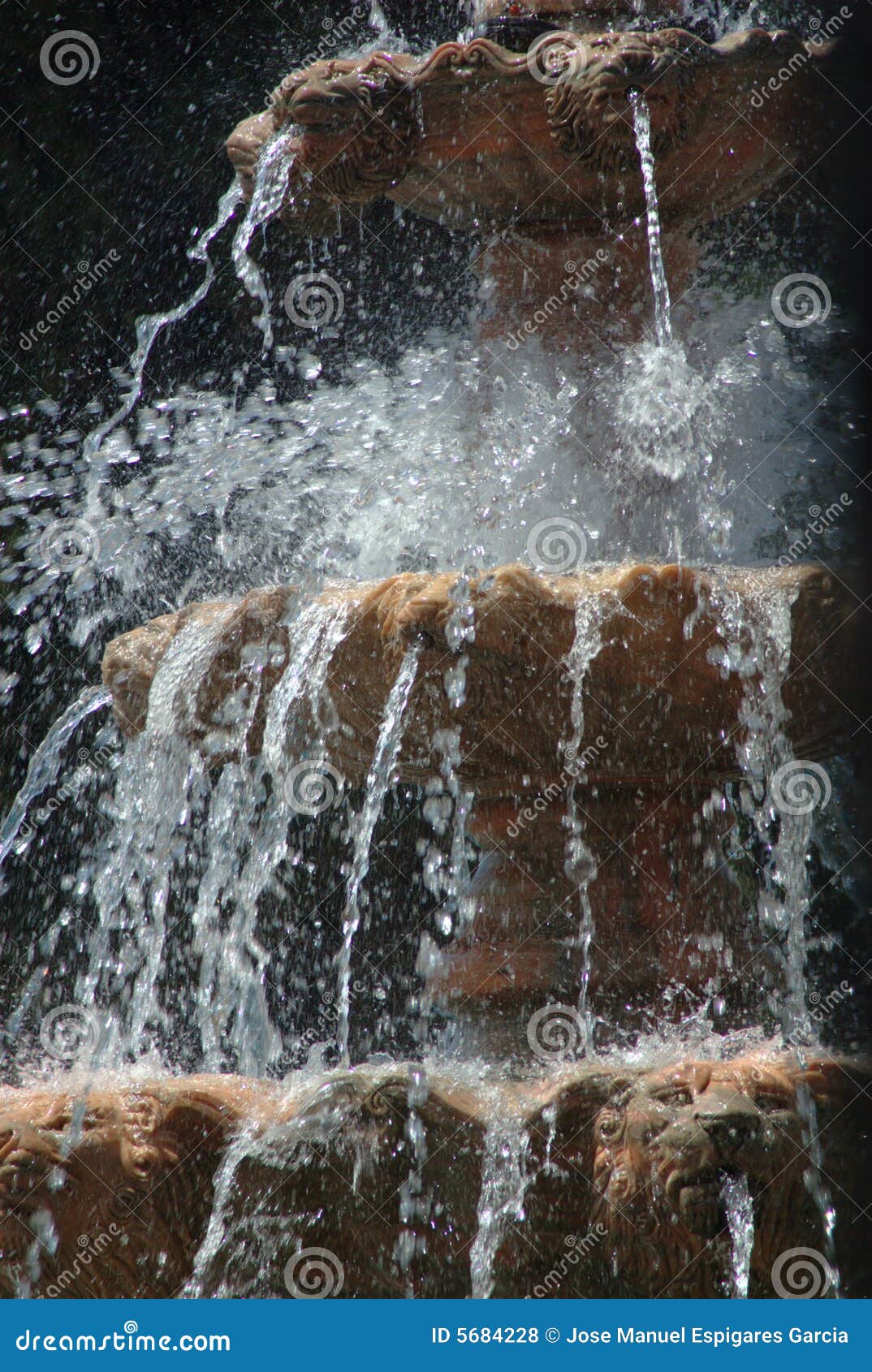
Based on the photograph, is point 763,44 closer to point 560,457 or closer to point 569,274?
point 569,274

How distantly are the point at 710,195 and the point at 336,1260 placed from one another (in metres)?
3.02

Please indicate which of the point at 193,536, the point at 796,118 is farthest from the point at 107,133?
the point at 796,118
